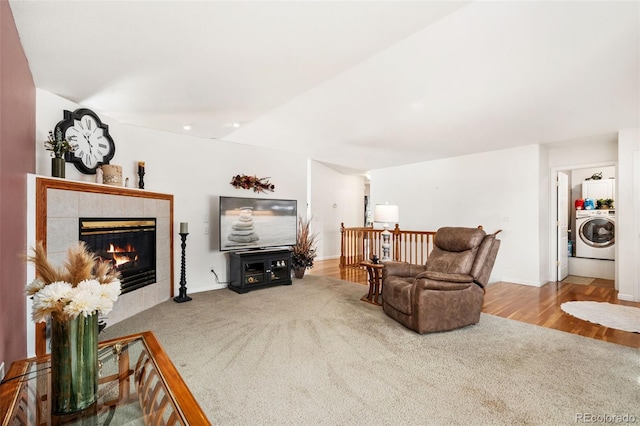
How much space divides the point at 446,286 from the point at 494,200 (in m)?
3.54

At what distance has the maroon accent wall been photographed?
1.62 metres

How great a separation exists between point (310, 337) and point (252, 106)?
2687 millimetres

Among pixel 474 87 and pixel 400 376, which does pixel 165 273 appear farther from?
pixel 474 87

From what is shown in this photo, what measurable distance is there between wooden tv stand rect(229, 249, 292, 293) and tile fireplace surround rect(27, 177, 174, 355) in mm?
919

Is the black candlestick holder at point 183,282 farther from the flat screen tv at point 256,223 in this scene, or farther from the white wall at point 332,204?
the white wall at point 332,204

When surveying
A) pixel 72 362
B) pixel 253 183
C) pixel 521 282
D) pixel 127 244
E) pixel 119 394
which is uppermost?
pixel 253 183

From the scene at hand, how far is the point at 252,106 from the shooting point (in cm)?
348

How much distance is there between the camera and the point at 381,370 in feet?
7.29

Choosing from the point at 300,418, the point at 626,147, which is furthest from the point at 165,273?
the point at 626,147

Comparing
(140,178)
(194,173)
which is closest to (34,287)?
(140,178)

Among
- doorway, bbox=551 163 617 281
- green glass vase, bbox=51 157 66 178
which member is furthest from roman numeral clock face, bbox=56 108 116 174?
doorway, bbox=551 163 617 281

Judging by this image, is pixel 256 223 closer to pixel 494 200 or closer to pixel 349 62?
pixel 349 62

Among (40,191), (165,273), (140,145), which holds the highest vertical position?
(140,145)

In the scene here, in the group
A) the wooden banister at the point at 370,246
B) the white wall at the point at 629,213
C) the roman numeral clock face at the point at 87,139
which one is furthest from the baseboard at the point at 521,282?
the roman numeral clock face at the point at 87,139
